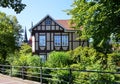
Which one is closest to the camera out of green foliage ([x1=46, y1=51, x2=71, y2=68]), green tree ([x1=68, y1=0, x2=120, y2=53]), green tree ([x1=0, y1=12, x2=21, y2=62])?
green tree ([x1=68, y1=0, x2=120, y2=53])

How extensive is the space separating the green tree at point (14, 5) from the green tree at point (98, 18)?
10301 millimetres

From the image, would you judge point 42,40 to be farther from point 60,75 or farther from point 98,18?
point 60,75

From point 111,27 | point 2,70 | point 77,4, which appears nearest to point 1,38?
point 2,70

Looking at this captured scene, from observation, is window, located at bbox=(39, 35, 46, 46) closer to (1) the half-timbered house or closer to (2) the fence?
(1) the half-timbered house

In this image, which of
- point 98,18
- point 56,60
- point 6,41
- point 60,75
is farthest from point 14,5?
point 6,41

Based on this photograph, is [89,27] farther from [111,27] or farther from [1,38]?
[1,38]

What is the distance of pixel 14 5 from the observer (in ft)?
50.3

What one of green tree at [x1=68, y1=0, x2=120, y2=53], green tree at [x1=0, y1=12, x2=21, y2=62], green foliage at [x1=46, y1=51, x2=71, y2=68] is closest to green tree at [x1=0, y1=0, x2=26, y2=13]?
green tree at [x1=68, y1=0, x2=120, y2=53]

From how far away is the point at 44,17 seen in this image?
52.1 metres

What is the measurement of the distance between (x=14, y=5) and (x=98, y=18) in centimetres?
1134

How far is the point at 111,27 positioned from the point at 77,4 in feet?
13.8

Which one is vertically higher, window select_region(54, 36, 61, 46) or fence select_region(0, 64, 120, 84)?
window select_region(54, 36, 61, 46)

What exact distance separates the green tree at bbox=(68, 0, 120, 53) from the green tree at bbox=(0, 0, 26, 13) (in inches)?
406

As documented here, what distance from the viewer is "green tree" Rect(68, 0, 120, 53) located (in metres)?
25.0
